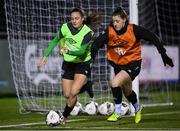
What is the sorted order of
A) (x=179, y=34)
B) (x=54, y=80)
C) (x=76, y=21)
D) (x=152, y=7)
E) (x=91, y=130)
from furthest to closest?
(x=179, y=34) < (x=152, y=7) < (x=54, y=80) < (x=76, y=21) < (x=91, y=130)

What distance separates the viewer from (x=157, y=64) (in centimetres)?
2295

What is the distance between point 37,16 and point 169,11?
29.9ft

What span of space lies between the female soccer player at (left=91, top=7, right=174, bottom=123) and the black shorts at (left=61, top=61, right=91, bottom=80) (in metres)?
0.23

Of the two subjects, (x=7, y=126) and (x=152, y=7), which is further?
(x=152, y=7)

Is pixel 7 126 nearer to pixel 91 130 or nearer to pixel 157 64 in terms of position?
pixel 91 130

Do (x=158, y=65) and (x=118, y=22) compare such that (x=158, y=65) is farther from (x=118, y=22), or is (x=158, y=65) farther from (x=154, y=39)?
(x=118, y=22)

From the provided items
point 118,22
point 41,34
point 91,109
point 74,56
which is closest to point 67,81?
point 74,56

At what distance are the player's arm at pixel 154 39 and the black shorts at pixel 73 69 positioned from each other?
100cm

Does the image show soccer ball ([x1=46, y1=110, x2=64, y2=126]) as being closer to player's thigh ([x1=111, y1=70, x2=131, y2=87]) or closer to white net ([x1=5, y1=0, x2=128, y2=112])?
player's thigh ([x1=111, y1=70, x2=131, y2=87])

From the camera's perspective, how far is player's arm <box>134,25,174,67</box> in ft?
36.0

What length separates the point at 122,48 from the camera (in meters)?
11.2

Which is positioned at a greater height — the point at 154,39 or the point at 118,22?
the point at 118,22

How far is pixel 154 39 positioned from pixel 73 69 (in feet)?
4.75

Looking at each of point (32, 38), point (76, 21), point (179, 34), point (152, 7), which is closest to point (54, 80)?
point (32, 38)
